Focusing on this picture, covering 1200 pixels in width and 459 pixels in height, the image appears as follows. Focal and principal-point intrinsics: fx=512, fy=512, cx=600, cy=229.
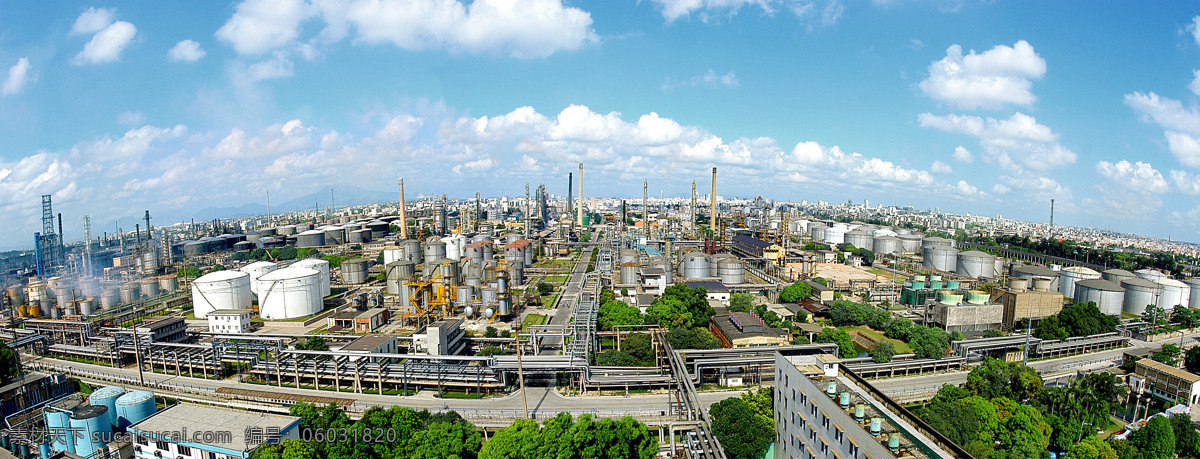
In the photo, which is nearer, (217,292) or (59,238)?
(217,292)

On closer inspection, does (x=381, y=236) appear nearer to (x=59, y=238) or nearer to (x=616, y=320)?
(x=59, y=238)

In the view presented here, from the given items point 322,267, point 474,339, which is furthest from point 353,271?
point 474,339

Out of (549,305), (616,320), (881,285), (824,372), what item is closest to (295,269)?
(549,305)

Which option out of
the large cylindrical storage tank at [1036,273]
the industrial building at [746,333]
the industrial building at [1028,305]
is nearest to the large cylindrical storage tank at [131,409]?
the industrial building at [746,333]

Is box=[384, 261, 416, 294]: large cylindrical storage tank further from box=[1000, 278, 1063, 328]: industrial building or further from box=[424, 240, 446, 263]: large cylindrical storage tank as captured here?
box=[1000, 278, 1063, 328]: industrial building

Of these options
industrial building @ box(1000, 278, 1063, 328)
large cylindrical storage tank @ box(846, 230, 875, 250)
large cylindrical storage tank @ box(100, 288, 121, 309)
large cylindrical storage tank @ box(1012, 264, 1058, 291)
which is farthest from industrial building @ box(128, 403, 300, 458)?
large cylindrical storage tank @ box(846, 230, 875, 250)

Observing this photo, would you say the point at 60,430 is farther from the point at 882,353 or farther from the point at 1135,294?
the point at 1135,294
